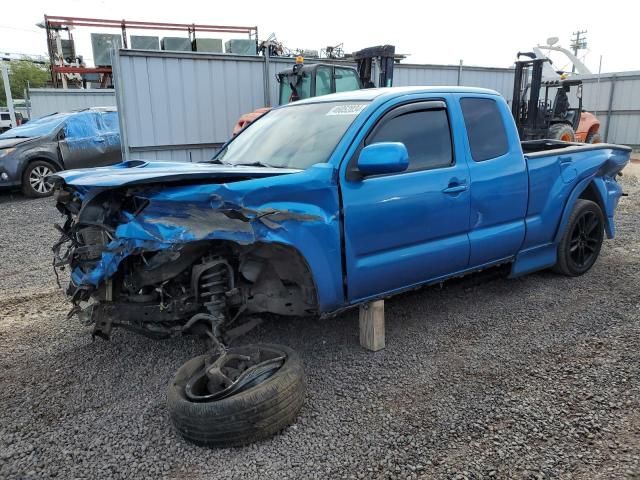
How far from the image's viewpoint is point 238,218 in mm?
2889

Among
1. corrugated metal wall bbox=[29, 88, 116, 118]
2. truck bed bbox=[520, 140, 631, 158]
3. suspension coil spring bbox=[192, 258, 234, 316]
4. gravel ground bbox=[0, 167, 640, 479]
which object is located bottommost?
gravel ground bbox=[0, 167, 640, 479]

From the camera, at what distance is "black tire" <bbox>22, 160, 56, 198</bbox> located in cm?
1054

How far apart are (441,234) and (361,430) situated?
1.63 meters

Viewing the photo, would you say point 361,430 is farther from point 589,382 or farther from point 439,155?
point 439,155

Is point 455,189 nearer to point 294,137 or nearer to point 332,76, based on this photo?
point 294,137

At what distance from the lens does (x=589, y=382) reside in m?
3.26

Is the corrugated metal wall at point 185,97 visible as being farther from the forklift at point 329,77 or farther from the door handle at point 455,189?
the door handle at point 455,189

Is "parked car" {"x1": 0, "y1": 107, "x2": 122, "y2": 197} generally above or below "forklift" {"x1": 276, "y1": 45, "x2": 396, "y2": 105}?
below

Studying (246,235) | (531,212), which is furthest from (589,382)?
(246,235)

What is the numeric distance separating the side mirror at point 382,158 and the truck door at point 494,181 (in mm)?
1008

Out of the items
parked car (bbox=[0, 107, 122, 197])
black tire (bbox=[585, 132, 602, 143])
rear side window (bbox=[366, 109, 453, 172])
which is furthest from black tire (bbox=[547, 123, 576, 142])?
parked car (bbox=[0, 107, 122, 197])

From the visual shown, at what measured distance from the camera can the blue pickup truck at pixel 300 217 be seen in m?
2.88

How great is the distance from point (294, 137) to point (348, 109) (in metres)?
0.45

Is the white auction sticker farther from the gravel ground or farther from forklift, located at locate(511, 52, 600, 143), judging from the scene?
forklift, located at locate(511, 52, 600, 143)
